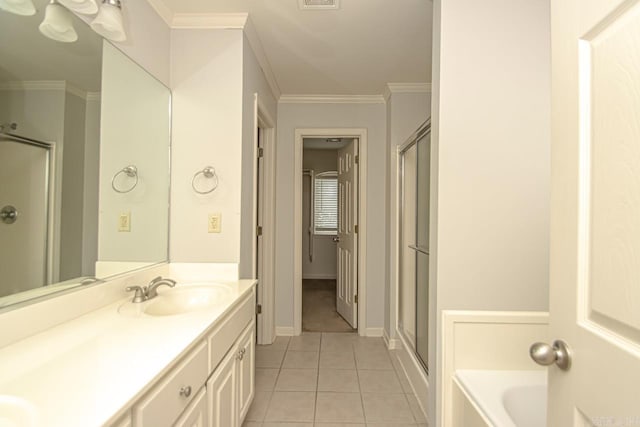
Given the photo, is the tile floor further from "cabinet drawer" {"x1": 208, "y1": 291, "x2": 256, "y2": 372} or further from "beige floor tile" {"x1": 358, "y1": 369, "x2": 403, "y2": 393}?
"cabinet drawer" {"x1": 208, "y1": 291, "x2": 256, "y2": 372}

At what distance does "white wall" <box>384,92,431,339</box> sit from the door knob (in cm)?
212

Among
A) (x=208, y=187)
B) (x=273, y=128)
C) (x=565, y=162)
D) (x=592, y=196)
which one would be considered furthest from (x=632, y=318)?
(x=273, y=128)

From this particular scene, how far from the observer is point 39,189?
1.07m

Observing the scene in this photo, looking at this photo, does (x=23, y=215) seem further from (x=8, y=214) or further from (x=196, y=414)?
(x=196, y=414)

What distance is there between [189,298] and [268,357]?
1.29 m

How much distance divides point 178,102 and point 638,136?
2091mm

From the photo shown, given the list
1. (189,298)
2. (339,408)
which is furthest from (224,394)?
(339,408)

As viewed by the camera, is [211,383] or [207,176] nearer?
[211,383]

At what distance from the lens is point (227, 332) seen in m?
1.36

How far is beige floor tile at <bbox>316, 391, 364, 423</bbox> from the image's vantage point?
184cm

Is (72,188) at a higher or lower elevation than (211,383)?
higher

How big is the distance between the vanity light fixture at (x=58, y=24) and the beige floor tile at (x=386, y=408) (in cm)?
245

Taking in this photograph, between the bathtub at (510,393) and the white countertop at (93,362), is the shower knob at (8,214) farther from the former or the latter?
the bathtub at (510,393)

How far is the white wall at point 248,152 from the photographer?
6.39ft
